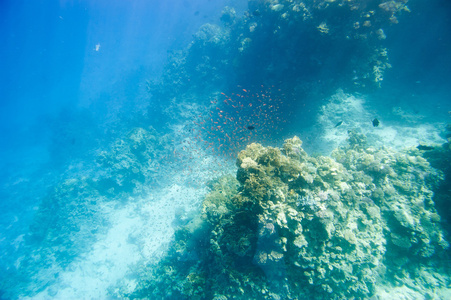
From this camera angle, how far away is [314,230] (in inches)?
193

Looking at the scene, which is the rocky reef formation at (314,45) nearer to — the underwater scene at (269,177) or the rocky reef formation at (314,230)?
the underwater scene at (269,177)

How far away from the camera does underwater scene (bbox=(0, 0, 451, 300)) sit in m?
5.11

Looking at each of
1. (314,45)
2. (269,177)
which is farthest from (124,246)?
(314,45)

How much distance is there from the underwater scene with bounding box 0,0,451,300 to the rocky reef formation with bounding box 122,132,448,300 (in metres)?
0.05

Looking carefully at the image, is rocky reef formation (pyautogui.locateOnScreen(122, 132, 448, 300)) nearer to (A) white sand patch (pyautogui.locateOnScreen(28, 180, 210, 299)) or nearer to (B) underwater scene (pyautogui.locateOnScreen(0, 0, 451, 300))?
(B) underwater scene (pyautogui.locateOnScreen(0, 0, 451, 300))

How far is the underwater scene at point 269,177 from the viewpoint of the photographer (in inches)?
201

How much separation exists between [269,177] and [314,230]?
1.91 meters

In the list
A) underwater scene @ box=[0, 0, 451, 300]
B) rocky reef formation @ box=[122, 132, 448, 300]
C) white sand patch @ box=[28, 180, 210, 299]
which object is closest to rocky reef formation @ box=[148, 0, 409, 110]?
underwater scene @ box=[0, 0, 451, 300]

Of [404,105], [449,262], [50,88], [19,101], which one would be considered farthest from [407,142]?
[19,101]

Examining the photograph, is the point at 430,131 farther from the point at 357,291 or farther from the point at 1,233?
the point at 1,233

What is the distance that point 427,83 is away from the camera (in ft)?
44.3

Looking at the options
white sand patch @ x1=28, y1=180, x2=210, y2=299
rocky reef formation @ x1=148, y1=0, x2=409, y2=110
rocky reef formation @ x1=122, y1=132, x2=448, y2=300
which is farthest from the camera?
white sand patch @ x1=28, y1=180, x2=210, y2=299

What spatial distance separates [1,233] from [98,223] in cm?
1484

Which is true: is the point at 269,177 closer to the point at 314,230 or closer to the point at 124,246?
the point at 314,230
